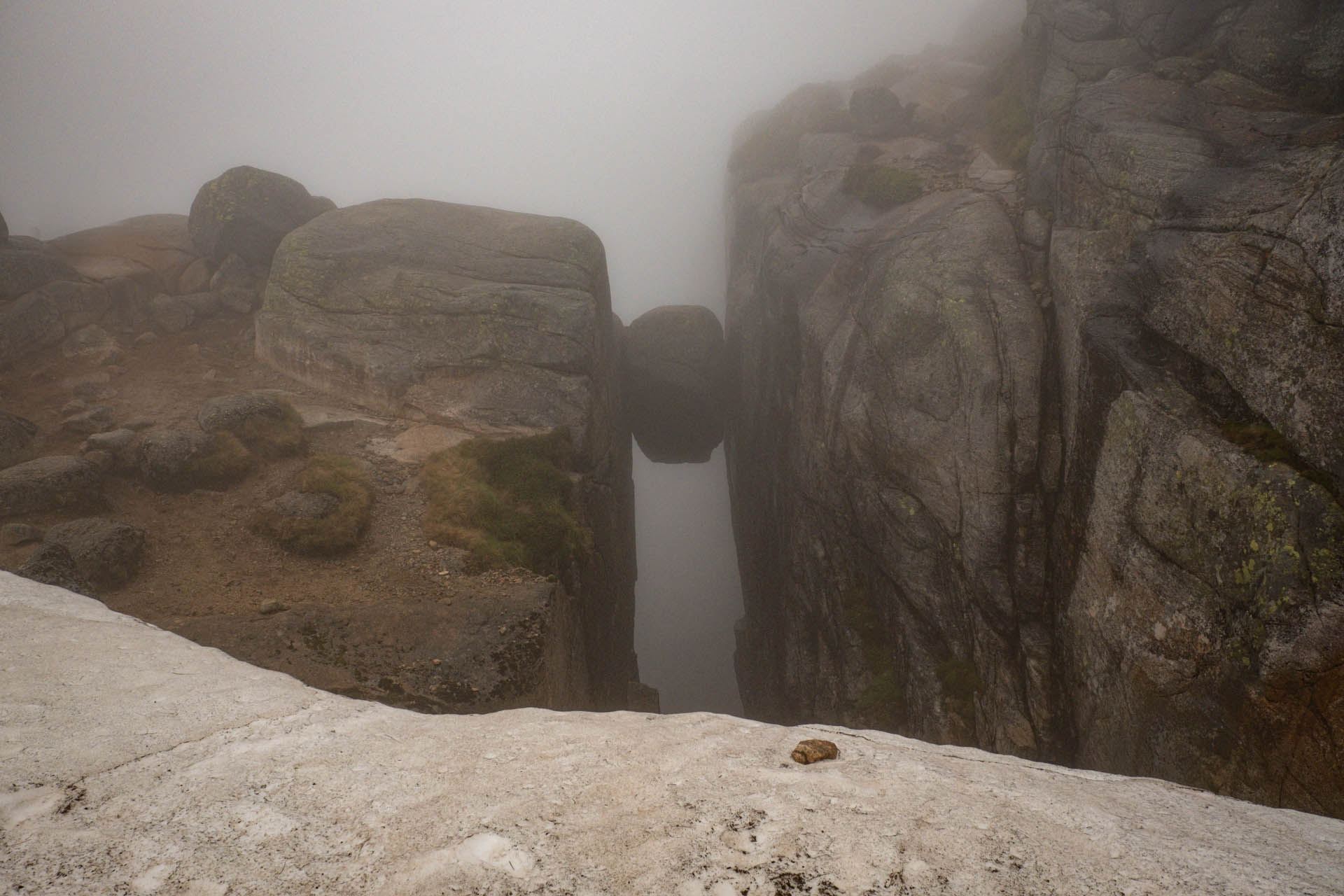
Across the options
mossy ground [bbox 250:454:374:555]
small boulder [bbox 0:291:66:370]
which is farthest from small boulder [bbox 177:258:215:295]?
mossy ground [bbox 250:454:374:555]

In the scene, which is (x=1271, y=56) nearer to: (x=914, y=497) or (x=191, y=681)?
(x=914, y=497)

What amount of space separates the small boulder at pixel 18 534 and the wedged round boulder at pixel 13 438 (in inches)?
149

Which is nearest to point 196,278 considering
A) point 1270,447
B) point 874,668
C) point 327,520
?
point 327,520

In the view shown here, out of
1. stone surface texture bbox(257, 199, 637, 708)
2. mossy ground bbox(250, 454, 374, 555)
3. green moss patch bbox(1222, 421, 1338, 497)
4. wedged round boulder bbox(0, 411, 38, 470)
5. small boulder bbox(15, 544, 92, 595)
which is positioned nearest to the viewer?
green moss patch bbox(1222, 421, 1338, 497)

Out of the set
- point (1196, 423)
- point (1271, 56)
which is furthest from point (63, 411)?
point (1271, 56)

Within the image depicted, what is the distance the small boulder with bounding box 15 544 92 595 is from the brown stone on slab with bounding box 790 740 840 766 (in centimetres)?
1433

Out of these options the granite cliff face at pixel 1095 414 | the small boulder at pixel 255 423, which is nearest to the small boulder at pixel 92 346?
the small boulder at pixel 255 423

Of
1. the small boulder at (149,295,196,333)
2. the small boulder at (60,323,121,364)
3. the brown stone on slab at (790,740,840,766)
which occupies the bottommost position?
the brown stone on slab at (790,740,840,766)

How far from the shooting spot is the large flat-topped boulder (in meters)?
21.5

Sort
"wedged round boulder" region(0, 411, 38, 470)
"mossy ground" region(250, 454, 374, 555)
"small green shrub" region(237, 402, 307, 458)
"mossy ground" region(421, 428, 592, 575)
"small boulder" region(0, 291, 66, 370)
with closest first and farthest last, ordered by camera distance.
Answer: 1. "mossy ground" region(250, 454, 374, 555)
2. "mossy ground" region(421, 428, 592, 575)
3. "wedged round boulder" region(0, 411, 38, 470)
4. "small green shrub" region(237, 402, 307, 458)
5. "small boulder" region(0, 291, 66, 370)

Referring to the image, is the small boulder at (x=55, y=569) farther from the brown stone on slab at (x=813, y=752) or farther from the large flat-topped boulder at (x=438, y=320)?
the brown stone on slab at (x=813, y=752)

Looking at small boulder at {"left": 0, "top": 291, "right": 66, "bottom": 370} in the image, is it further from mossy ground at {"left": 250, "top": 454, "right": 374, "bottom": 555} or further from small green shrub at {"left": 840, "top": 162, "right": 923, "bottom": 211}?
small green shrub at {"left": 840, "top": 162, "right": 923, "bottom": 211}

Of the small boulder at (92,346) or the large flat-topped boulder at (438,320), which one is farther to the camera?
the small boulder at (92,346)

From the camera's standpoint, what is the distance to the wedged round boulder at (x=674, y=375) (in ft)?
113
